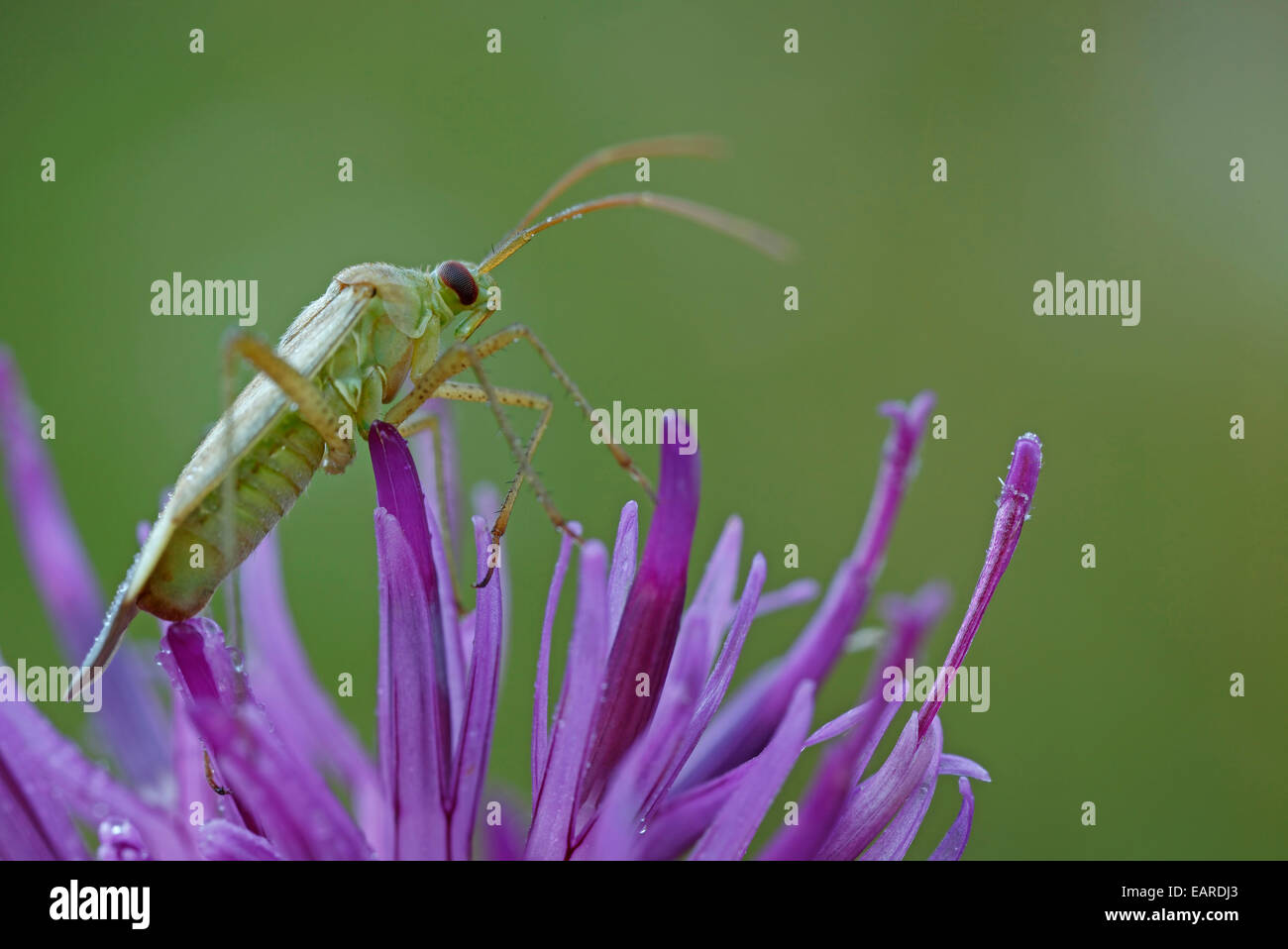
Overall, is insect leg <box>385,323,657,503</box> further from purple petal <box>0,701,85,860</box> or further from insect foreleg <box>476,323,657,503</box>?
purple petal <box>0,701,85,860</box>

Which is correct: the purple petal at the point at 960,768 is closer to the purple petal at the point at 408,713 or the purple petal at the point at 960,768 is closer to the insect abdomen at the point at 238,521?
the purple petal at the point at 408,713

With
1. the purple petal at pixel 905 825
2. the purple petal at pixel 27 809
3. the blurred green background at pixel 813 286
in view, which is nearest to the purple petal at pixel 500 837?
the purple petal at pixel 905 825

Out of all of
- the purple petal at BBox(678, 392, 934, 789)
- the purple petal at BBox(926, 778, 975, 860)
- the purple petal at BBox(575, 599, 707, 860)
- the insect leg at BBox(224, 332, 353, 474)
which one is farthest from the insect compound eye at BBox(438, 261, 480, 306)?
the purple petal at BBox(926, 778, 975, 860)

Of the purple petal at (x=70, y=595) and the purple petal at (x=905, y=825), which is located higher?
the purple petal at (x=70, y=595)

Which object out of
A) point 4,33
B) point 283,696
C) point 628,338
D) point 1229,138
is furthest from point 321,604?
point 1229,138

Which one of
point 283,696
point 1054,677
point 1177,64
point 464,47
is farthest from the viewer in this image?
point 464,47

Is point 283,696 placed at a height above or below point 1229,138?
below
